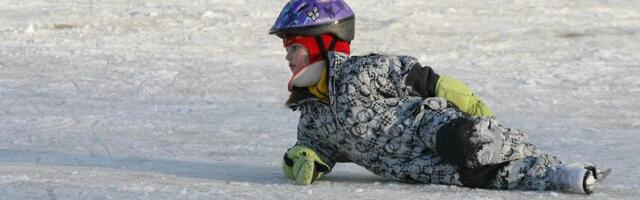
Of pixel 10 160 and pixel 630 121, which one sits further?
pixel 630 121

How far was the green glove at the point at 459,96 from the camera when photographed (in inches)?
193

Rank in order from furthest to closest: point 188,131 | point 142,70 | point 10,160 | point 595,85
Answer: point 142,70, point 595,85, point 188,131, point 10,160

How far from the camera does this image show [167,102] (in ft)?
28.3

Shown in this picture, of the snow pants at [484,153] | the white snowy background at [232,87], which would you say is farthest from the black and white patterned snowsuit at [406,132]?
the white snowy background at [232,87]

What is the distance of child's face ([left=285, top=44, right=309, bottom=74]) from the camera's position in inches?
198

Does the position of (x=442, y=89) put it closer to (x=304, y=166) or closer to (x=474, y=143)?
(x=474, y=143)

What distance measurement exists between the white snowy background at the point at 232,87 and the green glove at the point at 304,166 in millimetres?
57

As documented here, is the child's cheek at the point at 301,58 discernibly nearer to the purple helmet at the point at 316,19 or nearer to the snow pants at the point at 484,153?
the purple helmet at the point at 316,19

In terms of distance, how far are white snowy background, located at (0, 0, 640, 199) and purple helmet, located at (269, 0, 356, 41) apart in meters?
0.61

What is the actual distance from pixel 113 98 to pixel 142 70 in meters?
Result: 1.13

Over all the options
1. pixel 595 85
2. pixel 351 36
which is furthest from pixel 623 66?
pixel 351 36

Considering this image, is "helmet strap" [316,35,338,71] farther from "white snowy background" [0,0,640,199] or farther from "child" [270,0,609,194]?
"white snowy background" [0,0,640,199]

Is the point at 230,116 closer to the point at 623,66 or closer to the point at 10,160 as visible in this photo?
the point at 10,160

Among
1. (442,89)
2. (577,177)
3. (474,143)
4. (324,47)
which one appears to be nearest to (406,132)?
(442,89)
